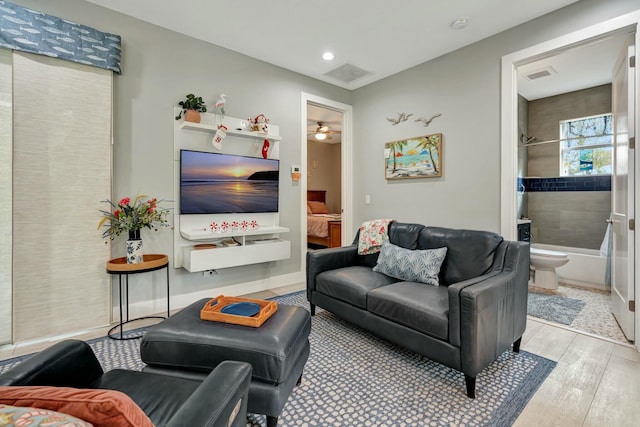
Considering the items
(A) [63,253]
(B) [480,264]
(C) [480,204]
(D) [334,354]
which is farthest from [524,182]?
(A) [63,253]

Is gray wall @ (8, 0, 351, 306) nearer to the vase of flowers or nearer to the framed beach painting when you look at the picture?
the vase of flowers

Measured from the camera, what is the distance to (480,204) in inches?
121

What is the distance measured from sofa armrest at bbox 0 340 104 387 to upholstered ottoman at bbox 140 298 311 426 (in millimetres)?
309

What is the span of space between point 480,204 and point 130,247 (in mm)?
3275

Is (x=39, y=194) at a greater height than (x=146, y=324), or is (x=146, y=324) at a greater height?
(x=39, y=194)

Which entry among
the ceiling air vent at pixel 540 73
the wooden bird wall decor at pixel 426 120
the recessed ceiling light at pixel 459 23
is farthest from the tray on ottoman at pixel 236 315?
the ceiling air vent at pixel 540 73

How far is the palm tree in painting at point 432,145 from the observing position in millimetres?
3404

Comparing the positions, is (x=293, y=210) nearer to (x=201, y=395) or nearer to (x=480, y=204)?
(x=480, y=204)

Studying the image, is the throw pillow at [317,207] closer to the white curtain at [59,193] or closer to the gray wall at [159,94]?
the gray wall at [159,94]

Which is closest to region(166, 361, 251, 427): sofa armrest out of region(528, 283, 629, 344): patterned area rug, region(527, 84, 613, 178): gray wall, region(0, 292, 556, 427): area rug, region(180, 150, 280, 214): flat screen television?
region(0, 292, 556, 427): area rug

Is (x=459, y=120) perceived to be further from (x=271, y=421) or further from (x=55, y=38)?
(x=55, y=38)

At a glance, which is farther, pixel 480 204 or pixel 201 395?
pixel 480 204

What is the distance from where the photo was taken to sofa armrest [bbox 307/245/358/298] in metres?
2.79

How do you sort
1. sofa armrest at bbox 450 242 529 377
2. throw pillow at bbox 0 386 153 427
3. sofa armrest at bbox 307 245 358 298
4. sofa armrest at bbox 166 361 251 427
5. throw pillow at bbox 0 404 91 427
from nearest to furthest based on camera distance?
throw pillow at bbox 0 404 91 427 → throw pillow at bbox 0 386 153 427 → sofa armrest at bbox 166 361 251 427 → sofa armrest at bbox 450 242 529 377 → sofa armrest at bbox 307 245 358 298
